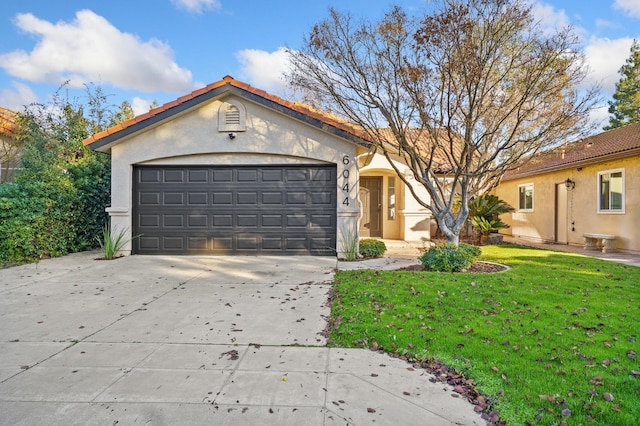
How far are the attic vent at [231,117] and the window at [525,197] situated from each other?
13.4 m

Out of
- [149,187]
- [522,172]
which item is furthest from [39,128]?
[522,172]

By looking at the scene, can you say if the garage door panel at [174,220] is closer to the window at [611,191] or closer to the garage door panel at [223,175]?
the garage door panel at [223,175]

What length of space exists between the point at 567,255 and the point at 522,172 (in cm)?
712

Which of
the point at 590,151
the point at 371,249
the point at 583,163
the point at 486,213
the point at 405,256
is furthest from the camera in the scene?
the point at 486,213

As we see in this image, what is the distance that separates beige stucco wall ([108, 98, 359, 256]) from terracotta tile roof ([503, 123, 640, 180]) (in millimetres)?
5326

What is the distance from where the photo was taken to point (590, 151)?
13062 mm

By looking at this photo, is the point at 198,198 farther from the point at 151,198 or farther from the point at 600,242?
the point at 600,242

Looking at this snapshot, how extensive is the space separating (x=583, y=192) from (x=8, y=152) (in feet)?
67.6

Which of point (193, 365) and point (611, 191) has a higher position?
point (611, 191)

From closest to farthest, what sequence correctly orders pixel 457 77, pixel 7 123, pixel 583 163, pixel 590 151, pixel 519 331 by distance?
pixel 519 331 < pixel 457 77 < pixel 583 163 < pixel 590 151 < pixel 7 123

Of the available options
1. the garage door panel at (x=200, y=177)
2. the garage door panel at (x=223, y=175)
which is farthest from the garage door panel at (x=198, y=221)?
the garage door panel at (x=223, y=175)

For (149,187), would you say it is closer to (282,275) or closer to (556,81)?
(282,275)

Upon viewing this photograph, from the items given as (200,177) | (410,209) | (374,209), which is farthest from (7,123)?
(410,209)

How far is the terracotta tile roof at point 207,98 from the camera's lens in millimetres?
9398
